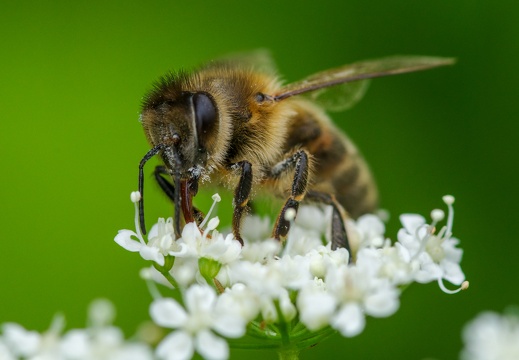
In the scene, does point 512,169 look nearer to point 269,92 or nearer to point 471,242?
point 471,242

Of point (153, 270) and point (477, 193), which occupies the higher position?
point (477, 193)

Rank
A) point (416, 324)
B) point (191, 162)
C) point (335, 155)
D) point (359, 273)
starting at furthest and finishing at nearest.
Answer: point (416, 324) < point (335, 155) < point (191, 162) < point (359, 273)

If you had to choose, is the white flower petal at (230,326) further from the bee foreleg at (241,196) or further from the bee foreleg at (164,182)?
the bee foreleg at (164,182)

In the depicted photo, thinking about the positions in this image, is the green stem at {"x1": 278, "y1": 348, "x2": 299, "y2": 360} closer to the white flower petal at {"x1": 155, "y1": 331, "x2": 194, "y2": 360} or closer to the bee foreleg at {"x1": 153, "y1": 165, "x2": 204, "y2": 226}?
the white flower petal at {"x1": 155, "y1": 331, "x2": 194, "y2": 360}

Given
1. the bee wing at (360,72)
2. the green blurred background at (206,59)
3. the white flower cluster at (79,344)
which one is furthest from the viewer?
the green blurred background at (206,59)

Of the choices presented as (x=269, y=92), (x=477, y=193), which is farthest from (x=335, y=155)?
(x=477, y=193)

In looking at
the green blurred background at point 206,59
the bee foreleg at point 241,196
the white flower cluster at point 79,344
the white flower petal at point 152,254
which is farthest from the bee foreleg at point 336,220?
the green blurred background at point 206,59

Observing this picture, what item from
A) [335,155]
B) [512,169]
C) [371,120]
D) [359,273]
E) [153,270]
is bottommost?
[359,273]

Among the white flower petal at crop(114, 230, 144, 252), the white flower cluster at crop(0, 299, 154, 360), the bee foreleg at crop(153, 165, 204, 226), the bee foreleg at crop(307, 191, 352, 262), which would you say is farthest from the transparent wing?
the white flower cluster at crop(0, 299, 154, 360)
